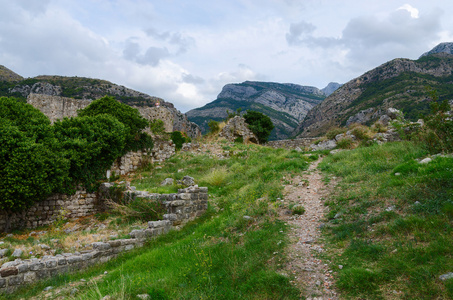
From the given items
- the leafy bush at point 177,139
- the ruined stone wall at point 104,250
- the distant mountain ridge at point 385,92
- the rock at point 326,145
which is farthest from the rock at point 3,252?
the distant mountain ridge at point 385,92

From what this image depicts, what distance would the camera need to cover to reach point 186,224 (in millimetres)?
8547

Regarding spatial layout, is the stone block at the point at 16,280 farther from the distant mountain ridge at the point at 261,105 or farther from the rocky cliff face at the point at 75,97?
the distant mountain ridge at the point at 261,105

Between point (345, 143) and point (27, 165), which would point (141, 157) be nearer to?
point (27, 165)

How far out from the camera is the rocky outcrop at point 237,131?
74.0 ft

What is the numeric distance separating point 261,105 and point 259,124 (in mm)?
90413

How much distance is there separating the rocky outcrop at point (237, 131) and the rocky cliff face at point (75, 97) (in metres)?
3.42

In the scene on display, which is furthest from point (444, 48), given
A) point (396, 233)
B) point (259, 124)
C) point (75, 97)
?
point (396, 233)

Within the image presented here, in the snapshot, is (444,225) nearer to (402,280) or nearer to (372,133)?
(402,280)

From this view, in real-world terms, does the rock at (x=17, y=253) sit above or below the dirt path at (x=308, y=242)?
below

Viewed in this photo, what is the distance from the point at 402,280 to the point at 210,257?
126 inches

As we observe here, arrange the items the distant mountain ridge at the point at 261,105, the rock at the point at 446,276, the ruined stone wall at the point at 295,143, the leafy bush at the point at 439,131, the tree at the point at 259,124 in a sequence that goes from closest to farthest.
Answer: the rock at the point at 446,276, the leafy bush at the point at 439,131, the ruined stone wall at the point at 295,143, the tree at the point at 259,124, the distant mountain ridge at the point at 261,105

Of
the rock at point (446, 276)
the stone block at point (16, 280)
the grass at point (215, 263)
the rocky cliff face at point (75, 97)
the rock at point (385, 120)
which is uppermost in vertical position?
the rocky cliff face at point (75, 97)

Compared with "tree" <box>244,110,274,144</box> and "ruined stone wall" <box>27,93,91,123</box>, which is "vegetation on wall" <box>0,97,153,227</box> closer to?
"ruined stone wall" <box>27,93,91,123</box>

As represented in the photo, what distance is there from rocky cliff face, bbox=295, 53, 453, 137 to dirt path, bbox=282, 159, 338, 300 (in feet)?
146
